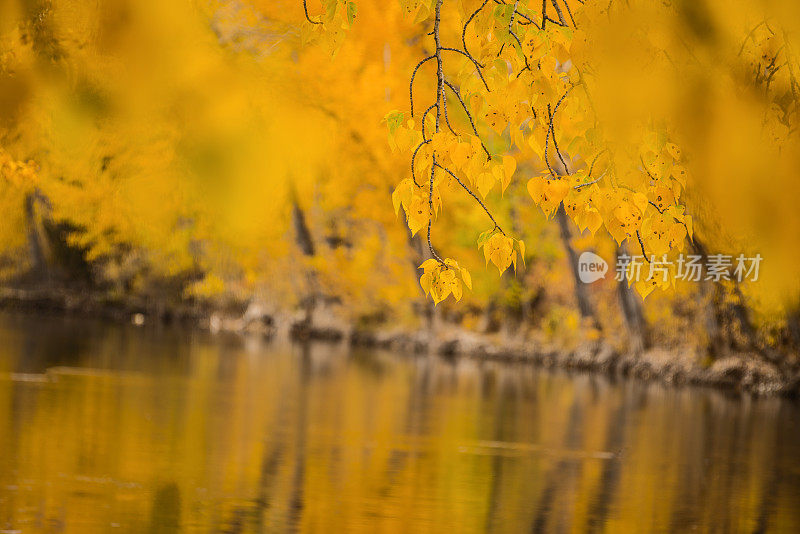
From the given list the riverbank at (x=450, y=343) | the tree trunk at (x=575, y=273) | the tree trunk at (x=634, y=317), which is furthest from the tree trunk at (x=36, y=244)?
the tree trunk at (x=634, y=317)

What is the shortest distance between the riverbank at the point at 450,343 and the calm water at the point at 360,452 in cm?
149

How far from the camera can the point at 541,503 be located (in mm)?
10375

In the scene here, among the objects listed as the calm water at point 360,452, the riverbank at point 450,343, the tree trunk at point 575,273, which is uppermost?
the tree trunk at point 575,273

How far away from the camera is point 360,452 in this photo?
12398 mm

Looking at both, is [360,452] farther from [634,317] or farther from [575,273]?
[575,273]

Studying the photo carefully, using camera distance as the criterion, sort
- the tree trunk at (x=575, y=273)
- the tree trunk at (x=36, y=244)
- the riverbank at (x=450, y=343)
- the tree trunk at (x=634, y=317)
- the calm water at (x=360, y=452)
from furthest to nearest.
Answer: the tree trunk at (x=36, y=244) < the tree trunk at (x=575, y=273) < the tree trunk at (x=634, y=317) < the riverbank at (x=450, y=343) < the calm water at (x=360, y=452)

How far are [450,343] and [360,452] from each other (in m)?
16.6

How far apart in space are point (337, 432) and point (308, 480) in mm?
3056

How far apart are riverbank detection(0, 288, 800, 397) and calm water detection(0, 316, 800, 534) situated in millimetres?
1492

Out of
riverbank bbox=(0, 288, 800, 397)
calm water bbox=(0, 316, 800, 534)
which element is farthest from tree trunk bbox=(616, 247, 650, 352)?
calm water bbox=(0, 316, 800, 534)

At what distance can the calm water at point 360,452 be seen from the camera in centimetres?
936

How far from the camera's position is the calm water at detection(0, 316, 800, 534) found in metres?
9.36

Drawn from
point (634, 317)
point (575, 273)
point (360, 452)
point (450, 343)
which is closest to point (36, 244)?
point (450, 343)

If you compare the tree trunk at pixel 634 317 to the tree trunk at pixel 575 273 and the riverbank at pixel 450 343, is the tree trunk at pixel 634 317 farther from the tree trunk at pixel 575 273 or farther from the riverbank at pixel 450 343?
the tree trunk at pixel 575 273
